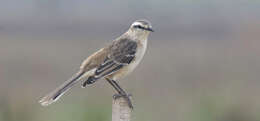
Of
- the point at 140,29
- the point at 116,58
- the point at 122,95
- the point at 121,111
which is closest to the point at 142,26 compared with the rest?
the point at 140,29

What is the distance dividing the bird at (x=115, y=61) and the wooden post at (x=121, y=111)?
1.34 metres

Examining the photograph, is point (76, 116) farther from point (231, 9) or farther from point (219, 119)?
point (231, 9)

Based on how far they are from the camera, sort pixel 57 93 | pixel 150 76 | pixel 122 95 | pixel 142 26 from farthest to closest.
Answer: pixel 150 76
pixel 142 26
pixel 57 93
pixel 122 95

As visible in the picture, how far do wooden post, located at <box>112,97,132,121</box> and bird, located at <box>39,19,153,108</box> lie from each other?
52.7 inches

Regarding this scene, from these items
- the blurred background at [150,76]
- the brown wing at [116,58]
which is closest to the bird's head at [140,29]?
the brown wing at [116,58]

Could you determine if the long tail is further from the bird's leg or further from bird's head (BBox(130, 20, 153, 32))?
bird's head (BBox(130, 20, 153, 32))

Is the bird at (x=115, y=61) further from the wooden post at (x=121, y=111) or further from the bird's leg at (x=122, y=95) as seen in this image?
the wooden post at (x=121, y=111)

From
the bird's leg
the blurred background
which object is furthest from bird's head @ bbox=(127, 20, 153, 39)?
the blurred background

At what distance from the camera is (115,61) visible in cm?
962

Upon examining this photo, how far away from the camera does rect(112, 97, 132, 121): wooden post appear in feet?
23.5

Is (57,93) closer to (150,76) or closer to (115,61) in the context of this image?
(115,61)

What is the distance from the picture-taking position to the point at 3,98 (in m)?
12.8

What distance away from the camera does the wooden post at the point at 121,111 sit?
717cm

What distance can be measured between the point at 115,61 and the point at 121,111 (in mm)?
2367
